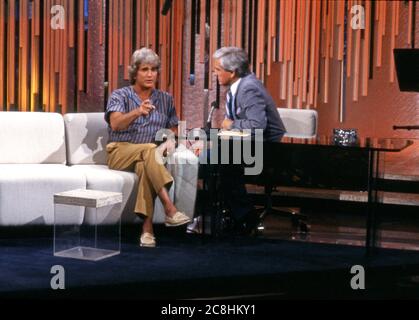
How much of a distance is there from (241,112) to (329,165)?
3.46 ft

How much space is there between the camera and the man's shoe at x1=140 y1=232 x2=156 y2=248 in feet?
15.1

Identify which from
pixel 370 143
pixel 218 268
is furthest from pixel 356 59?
pixel 218 268

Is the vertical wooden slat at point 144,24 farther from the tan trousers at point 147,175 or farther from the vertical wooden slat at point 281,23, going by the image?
the tan trousers at point 147,175

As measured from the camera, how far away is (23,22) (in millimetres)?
6129

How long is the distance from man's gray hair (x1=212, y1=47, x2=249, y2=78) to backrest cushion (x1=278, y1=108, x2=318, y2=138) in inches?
40.5

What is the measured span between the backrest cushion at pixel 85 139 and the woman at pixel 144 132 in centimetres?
29

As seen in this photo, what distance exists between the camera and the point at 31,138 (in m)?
5.15

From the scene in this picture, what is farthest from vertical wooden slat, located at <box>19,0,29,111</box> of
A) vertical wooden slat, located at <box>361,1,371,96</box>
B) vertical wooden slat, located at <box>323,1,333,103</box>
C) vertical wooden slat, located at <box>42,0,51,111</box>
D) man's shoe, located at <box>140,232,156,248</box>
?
vertical wooden slat, located at <box>361,1,371,96</box>

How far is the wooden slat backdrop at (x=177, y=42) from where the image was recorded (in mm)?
6188

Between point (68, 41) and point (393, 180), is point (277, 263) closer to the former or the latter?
point (393, 180)

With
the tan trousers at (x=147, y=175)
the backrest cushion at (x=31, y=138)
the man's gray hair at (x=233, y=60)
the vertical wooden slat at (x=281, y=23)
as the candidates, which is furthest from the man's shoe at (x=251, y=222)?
the vertical wooden slat at (x=281, y=23)

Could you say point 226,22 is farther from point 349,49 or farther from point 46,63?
point 46,63

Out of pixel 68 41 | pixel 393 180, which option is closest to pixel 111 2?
pixel 68 41
